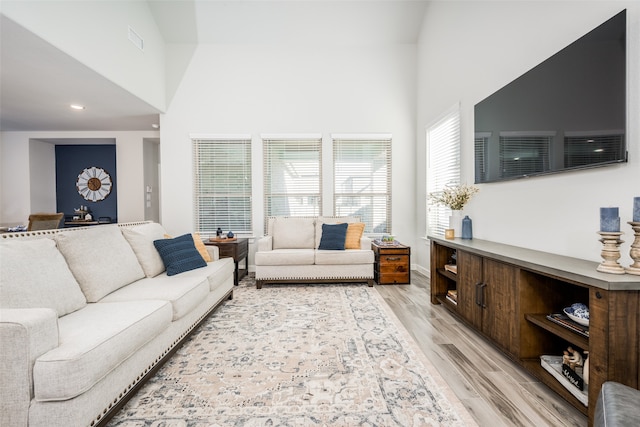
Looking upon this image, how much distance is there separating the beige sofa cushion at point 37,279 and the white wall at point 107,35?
7.04 feet

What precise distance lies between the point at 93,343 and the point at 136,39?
4457mm

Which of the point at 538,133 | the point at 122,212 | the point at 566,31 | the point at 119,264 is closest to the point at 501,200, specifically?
the point at 538,133

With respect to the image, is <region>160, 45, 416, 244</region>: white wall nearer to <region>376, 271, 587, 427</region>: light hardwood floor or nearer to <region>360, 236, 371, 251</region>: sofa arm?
<region>360, 236, 371, 251</region>: sofa arm

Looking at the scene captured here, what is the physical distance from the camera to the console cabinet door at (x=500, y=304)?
2.03m

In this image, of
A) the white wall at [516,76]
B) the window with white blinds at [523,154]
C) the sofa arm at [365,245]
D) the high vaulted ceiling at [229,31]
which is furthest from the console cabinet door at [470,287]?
the high vaulted ceiling at [229,31]

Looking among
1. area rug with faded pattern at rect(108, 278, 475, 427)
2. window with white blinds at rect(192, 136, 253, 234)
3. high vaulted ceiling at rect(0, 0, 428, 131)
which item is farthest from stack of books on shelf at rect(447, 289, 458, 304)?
high vaulted ceiling at rect(0, 0, 428, 131)

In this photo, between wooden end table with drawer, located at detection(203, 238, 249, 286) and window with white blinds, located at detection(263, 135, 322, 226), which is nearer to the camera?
wooden end table with drawer, located at detection(203, 238, 249, 286)

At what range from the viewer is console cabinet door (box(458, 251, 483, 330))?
2.44 m

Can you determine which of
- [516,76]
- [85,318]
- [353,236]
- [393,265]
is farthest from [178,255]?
[516,76]

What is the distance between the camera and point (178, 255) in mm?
2889

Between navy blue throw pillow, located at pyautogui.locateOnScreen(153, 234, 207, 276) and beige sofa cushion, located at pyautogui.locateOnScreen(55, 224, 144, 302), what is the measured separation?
0.25 m

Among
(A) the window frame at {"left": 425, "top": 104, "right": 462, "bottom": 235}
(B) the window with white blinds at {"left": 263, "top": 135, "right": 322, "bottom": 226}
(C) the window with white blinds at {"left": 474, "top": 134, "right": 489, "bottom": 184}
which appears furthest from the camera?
(B) the window with white blinds at {"left": 263, "top": 135, "right": 322, "bottom": 226}

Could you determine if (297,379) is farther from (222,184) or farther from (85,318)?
(222,184)

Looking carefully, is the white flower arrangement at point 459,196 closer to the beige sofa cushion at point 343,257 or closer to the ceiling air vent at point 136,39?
the beige sofa cushion at point 343,257
